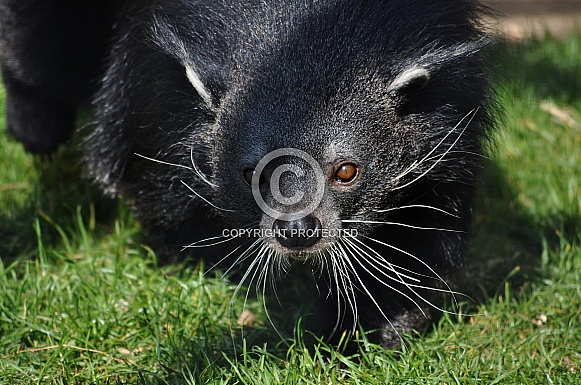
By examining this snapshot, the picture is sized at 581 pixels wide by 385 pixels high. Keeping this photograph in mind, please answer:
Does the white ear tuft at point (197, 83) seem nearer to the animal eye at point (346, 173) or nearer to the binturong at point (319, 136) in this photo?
the binturong at point (319, 136)

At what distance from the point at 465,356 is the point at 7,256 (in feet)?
7.69

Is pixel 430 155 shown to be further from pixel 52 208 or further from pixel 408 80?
pixel 52 208

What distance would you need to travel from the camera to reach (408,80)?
325 centimetres

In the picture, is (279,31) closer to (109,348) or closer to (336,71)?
(336,71)

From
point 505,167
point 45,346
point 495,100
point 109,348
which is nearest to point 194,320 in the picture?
point 109,348

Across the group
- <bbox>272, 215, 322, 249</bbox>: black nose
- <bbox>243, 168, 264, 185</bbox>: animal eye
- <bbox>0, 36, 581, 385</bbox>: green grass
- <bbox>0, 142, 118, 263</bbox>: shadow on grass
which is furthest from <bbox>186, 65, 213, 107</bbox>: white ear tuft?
<bbox>0, 142, 118, 263</bbox>: shadow on grass

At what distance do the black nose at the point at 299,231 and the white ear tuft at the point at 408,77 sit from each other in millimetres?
583

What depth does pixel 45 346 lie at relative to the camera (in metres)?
3.67

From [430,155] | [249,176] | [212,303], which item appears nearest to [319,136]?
[249,176]

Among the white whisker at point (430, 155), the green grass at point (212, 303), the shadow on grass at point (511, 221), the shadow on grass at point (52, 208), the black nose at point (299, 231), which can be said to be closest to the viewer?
the black nose at point (299, 231)

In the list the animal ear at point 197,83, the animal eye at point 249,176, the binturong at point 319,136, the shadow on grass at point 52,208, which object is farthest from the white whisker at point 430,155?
the shadow on grass at point 52,208

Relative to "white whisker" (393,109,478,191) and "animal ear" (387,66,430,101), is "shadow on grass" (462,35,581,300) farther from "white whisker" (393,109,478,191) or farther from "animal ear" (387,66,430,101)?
"animal ear" (387,66,430,101)

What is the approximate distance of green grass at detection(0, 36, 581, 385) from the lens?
349 cm

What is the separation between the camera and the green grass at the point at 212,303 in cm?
349
